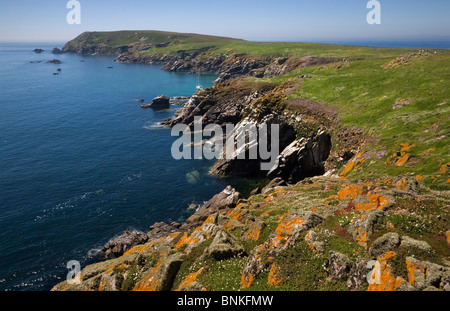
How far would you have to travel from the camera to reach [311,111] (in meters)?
69.0

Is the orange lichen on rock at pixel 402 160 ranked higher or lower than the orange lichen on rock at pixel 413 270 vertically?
higher

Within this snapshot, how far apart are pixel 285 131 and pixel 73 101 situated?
5110 inches

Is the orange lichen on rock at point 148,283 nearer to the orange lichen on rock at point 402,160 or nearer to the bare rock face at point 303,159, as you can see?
the orange lichen on rock at point 402,160

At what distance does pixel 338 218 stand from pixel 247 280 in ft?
33.5

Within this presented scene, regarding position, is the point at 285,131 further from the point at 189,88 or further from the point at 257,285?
the point at 189,88

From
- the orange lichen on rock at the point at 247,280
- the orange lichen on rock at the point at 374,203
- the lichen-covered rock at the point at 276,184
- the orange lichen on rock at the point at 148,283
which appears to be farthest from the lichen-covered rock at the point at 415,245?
the lichen-covered rock at the point at 276,184

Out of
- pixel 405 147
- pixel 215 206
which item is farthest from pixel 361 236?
pixel 215 206

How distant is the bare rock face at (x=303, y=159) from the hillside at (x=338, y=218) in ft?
0.82

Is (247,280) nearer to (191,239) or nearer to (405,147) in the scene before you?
(191,239)

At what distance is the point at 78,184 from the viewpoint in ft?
213

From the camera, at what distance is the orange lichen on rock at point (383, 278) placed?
14.4 m

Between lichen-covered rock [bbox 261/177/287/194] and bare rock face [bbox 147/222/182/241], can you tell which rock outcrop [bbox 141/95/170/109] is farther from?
bare rock face [bbox 147/222/182/241]

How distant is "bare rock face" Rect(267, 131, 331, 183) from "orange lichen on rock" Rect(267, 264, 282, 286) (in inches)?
1753
